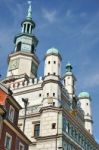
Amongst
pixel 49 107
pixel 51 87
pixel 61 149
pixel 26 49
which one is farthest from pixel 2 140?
pixel 26 49

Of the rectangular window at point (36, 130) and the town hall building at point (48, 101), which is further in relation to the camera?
the rectangular window at point (36, 130)

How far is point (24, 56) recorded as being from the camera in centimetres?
8125

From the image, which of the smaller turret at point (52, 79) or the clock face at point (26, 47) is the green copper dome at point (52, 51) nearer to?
the smaller turret at point (52, 79)

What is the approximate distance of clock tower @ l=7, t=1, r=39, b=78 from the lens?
78.9m

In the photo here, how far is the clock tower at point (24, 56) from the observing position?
259 feet

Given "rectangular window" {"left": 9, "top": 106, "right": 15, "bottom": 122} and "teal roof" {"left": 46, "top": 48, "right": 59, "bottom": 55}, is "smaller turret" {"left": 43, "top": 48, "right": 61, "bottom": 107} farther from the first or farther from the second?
"rectangular window" {"left": 9, "top": 106, "right": 15, "bottom": 122}

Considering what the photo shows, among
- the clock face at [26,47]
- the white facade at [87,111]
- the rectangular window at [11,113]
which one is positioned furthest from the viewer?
the clock face at [26,47]

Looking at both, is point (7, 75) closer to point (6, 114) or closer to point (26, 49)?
point (26, 49)

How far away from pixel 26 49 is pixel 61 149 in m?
32.3

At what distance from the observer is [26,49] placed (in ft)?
273

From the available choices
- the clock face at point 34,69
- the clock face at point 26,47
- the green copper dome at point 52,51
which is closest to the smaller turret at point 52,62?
the green copper dome at point 52,51

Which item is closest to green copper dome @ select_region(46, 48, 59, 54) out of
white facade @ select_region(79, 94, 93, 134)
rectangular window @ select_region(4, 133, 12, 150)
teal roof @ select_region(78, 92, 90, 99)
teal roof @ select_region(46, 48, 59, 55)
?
teal roof @ select_region(46, 48, 59, 55)

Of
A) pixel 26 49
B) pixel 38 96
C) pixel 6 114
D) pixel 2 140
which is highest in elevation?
pixel 26 49

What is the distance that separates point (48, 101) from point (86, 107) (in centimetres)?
1853
